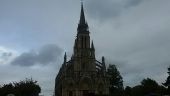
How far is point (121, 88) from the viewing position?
11075 centimetres

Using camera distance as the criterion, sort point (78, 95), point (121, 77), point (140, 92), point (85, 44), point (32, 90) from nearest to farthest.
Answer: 1. point (32, 90)
2. point (140, 92)
3. point (78, 95)
4. point (85, 44)
5. point (121, 77)

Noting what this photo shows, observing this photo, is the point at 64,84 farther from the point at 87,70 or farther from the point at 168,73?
the point at 168,73

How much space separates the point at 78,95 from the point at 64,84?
5.05 meters

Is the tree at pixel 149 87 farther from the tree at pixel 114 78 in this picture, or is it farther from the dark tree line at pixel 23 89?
the dark tree line at pixel 23 89

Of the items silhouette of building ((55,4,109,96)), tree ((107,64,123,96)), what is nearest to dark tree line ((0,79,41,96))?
silhouette of building ((55,4,109,96))

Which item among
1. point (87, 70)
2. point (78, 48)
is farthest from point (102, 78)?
point (78, 48)

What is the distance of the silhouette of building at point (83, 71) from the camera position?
329 feet

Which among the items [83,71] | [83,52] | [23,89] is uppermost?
[83,52]

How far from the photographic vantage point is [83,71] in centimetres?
10256

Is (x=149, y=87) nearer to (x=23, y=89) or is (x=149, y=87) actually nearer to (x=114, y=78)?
(x=114, y=78)

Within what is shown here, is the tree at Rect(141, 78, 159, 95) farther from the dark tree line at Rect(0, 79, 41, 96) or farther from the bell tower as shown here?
the dark tree line at Rect(0, 79, 41, 96)

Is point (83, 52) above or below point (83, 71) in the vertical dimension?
above

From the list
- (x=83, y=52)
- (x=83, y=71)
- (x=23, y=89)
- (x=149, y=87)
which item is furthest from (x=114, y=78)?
(x=23, y=89)

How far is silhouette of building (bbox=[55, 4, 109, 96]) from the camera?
10031 centimetres
